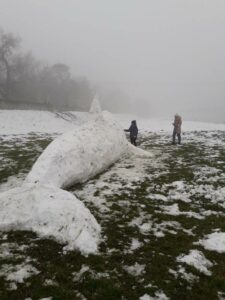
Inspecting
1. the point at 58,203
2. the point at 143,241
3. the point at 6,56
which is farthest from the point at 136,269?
the point at 6,56

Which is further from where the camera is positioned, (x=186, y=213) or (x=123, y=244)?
(x=186, y=213)

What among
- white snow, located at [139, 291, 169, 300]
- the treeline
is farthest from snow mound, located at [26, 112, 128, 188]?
the treeline

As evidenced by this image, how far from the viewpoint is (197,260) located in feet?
22.7

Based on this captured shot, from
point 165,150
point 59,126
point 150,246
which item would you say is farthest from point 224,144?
point 59,126

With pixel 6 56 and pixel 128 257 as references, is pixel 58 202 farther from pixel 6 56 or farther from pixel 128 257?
pixel 6 56

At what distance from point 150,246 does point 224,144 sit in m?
14.5

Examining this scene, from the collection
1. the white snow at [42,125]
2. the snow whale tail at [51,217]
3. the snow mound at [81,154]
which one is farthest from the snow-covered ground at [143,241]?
the white snow at [42,125]

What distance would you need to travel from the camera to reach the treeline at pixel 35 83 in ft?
199

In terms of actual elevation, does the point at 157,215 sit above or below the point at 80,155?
below

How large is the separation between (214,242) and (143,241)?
1.66 metres

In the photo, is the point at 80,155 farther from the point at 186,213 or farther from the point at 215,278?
the point at 215,278

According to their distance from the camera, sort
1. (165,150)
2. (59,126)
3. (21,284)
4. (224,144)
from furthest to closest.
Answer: (59,126)
(224,144)
(165,150)
(21,284)

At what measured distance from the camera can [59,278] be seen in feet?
20.3

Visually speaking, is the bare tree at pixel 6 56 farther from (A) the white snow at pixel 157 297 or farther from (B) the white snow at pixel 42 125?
(A) the white snow at pixel 157 297
